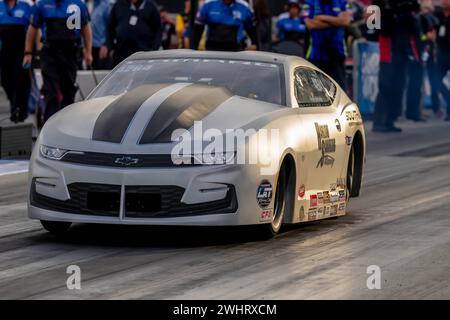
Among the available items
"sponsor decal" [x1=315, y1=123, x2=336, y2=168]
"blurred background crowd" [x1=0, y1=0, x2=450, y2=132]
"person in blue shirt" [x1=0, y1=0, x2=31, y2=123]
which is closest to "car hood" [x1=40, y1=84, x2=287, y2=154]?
"sponsor decal" [x1=315, y1=123, x2=336, y2=168]

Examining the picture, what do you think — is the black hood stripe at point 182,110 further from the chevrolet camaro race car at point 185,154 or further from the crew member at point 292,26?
the crew member at point 292,26

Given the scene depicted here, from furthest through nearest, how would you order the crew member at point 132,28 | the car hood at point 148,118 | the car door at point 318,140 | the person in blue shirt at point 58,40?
the crew member at point 132,28, the person in blue shirt at point 58,40, the car door at point 318,140, the car hood at point 148,118

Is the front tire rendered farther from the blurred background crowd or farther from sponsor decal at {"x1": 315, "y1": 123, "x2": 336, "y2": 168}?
the blurred background crowd

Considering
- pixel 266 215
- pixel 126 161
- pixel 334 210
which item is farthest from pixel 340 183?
pixel 126 161

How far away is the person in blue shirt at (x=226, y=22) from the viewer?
63.4ft

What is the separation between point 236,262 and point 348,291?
1.23 meters

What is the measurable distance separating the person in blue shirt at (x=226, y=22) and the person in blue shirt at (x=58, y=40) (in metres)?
1.93

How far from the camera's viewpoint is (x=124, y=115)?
10.3 metres

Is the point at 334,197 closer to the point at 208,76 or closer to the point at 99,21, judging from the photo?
the point at 208,76

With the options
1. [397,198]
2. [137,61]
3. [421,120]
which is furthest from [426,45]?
[137,61]

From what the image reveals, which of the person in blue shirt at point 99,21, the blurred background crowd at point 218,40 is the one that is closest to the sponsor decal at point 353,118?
the blurred background crowd at point 218,40

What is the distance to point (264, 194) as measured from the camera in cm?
1015

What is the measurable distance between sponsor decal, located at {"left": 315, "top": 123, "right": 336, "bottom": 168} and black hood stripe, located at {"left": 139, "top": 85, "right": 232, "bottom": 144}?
0.82 metres

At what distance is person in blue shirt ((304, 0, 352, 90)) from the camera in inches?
762
